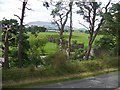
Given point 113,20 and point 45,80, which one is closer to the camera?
point 45,80

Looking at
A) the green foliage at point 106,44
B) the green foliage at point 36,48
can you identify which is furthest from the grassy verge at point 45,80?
the green foliage at point 106,44

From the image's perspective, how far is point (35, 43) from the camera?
114ft

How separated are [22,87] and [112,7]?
1931 cm

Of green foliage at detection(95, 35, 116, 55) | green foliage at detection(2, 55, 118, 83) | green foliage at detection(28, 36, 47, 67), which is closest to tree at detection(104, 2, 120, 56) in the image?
green foliage at detection(95, 35, 116, 55)

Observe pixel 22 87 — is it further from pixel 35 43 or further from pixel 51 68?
pixel 35 43

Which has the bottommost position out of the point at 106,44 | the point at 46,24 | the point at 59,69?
the point at 59,69

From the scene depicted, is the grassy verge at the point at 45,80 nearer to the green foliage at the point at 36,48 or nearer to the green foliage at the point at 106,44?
the green foliage at the point at 36,48

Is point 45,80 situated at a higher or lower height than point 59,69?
lower

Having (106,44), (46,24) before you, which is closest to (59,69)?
(46,24)

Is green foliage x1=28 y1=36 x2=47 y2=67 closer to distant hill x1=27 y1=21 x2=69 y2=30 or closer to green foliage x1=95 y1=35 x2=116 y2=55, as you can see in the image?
distant hill x1=27 y1=21 x2=69 y2=30

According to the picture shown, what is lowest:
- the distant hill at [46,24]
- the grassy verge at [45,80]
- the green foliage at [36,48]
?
the grassy verge at [45,80]

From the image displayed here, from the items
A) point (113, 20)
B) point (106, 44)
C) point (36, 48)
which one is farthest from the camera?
point (106, 44)

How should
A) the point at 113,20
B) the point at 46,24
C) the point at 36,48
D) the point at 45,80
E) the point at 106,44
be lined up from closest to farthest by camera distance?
the point at 45,80
the point at 113,20
the point at 36,48
the point at 106,44
the point at 46,24

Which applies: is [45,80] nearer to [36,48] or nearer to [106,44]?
[36,48]
